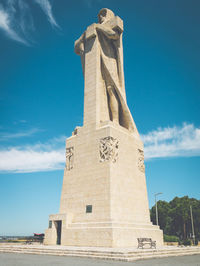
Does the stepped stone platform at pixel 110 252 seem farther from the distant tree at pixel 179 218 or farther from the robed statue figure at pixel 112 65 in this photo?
the distant tree at pixel 179 218

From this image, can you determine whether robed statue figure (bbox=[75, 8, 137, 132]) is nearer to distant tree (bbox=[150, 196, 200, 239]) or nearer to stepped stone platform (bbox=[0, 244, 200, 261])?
stepped stone platform (bbox=[0, 244, 200, 261])

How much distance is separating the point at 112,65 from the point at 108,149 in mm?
8297

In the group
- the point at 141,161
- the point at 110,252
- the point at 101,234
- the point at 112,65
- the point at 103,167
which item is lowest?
the point at 110,252

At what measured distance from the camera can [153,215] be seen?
46125 mm

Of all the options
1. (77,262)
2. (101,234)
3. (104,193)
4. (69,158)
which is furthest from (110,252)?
(69,158)

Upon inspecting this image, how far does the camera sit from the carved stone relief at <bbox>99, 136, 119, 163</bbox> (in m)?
16.2

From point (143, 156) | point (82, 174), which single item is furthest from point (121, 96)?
point (82, 174)

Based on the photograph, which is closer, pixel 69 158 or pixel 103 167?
pixel 103 167

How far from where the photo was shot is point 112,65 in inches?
821

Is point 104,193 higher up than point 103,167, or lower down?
lower down

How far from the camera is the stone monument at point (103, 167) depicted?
578 inches

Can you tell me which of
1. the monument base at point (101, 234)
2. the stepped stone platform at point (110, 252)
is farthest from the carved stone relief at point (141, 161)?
the stepped stone platform at point (110, 252)

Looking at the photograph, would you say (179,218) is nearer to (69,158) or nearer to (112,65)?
(69,158)

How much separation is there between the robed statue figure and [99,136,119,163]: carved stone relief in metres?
3.11
